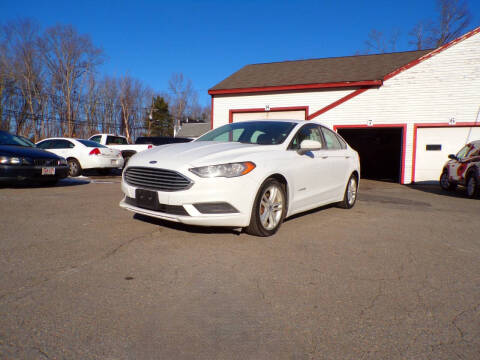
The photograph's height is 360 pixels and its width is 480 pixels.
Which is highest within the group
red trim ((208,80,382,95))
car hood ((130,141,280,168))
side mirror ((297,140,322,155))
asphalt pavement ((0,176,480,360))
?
red trim ((208,80,382,95))

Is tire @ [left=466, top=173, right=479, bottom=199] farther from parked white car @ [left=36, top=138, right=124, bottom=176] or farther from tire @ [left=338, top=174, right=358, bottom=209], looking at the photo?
parked white car @ [left=36, top=138, right=124, bottom=176]

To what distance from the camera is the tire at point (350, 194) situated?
6.71 metres

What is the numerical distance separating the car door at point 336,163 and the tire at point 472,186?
14.9 feet

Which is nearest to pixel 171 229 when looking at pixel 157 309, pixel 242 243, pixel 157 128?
pixel 242 243

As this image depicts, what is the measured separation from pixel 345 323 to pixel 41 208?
5398 millimetres

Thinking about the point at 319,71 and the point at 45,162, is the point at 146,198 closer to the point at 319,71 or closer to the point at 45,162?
the point at 45,162

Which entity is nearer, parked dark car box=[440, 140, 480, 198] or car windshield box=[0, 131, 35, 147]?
car windshield box=[0, 131, 35, 147]

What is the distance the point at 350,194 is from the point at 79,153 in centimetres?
938

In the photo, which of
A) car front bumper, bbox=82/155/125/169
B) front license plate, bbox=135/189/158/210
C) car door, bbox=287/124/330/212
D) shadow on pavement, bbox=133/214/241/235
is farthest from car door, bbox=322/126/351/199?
car front bumper, bbox=82/155/125/169

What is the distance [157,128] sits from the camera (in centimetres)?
6338

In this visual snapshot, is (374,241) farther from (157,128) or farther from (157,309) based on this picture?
(157,128)

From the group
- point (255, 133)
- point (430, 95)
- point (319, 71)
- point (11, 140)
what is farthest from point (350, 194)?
point (319, 71)

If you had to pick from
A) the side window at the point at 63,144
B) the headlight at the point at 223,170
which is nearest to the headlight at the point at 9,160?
the side window at the point at 63,144

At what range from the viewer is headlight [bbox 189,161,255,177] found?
405 centimetres
